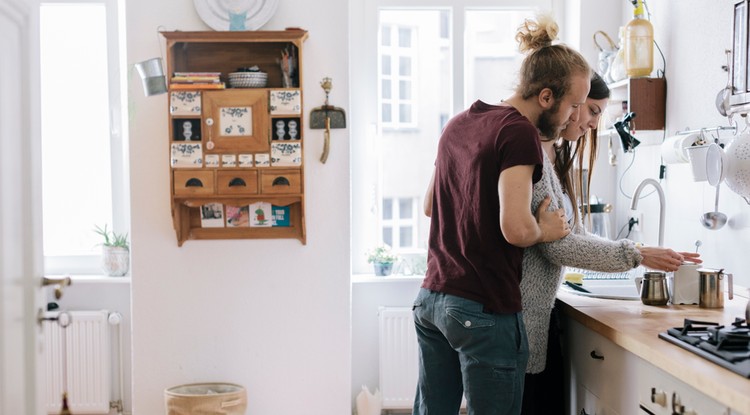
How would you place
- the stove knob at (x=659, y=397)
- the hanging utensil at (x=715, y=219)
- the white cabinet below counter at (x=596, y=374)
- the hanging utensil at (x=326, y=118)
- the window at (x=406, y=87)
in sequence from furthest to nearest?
the window at (x=406, y=87)
the hanging utensil at (x=326, y=118)
the hanging utensil at (x=715, y=219)
the white cabinet below counter at (x=596, y=374)
the stove knob at (x=659, y=397)

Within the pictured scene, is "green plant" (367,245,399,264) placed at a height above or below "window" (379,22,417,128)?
below

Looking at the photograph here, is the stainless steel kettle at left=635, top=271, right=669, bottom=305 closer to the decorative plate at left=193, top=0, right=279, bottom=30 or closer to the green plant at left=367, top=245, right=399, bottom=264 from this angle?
the green plant at left=367, top=245, right=399, bottom=264

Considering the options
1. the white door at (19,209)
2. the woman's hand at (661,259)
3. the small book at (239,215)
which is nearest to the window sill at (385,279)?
the small book at (239,215)

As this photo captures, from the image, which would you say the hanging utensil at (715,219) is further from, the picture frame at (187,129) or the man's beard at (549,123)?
the picture frame at (187,129)

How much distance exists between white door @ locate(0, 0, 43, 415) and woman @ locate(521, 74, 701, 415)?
4.06ft

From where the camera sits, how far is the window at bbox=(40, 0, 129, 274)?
12.5ft

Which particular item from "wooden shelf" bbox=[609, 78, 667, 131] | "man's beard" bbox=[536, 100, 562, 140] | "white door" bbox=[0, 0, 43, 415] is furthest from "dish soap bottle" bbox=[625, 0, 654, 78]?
"white door" bbox=[0, 0, 43, 415]

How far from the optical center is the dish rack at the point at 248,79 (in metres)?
3.28

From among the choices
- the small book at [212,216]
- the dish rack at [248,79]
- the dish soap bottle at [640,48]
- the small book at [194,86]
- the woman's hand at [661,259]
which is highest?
the dish soap bottle at [640,48]

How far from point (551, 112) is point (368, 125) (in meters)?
1.92

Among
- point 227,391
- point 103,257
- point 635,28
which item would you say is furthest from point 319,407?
point 635,28

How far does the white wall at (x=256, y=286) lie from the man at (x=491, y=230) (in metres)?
1.43

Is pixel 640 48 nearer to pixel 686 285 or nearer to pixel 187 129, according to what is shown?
pixel 686 285

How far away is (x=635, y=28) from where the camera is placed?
3.09m
